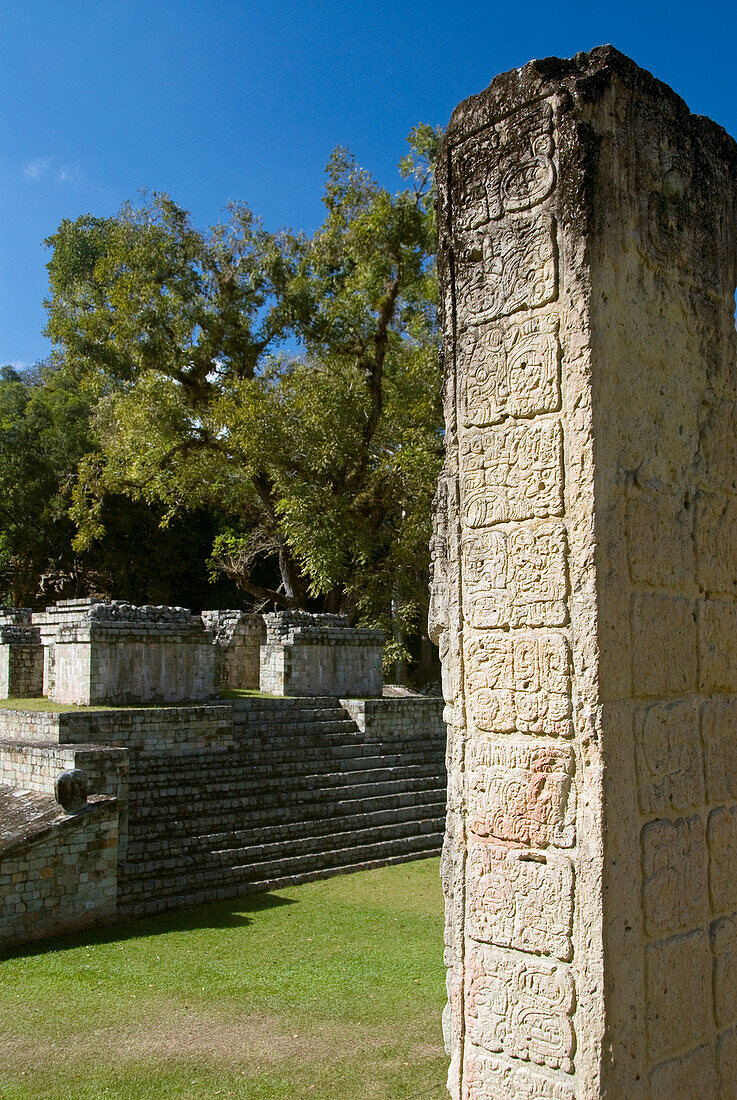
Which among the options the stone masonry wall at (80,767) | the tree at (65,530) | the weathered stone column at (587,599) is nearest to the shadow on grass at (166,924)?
the stone masonry wall at (80,767)

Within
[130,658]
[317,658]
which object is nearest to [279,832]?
[130,658]

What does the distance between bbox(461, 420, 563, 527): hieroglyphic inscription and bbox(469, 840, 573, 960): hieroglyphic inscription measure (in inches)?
44.4

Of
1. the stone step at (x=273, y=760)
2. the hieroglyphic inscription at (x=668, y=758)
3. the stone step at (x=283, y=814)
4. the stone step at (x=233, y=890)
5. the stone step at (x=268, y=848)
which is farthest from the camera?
the stone step at (x=273, y=760)

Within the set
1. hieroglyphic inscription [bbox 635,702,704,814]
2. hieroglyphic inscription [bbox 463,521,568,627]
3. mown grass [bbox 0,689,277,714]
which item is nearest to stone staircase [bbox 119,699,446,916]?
mown grass [bbox 0,689,277,714]

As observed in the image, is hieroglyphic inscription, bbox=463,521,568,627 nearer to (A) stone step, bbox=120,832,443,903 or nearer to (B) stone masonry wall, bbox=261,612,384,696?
(A) stone step, bbox=120,832,443,903

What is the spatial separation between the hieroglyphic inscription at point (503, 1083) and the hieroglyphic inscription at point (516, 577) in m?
1.43

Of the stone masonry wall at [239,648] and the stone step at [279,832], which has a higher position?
the stone masonry wall at [239,648]

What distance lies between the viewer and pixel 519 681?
3.03m

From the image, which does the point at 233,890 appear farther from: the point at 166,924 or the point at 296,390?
the point at 296,390

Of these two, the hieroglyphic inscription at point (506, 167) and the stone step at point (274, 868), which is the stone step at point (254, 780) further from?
the hieroglyphic inscription at point (506, 167)

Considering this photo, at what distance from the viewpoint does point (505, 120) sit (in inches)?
128

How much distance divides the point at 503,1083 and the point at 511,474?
2.01 metres

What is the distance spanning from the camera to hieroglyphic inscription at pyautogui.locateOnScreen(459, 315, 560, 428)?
305 centimetres

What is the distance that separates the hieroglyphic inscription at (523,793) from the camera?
289 cm
